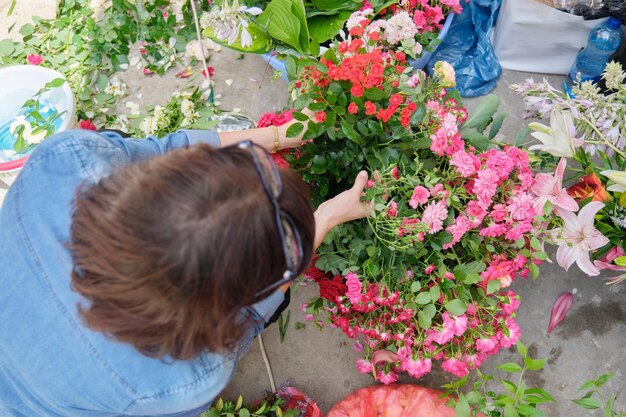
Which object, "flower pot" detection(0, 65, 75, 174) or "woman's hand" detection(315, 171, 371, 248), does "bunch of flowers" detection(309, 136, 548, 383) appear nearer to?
"woman's hand" detection(315, 171, 371, 248)

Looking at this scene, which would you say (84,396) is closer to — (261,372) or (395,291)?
(395,291)

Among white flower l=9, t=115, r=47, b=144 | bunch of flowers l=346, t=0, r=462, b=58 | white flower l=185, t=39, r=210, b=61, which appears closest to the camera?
bunch of flowers l=346, t=0, r=462, b=58

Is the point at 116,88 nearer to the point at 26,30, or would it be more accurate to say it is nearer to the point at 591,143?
the point at 26,30

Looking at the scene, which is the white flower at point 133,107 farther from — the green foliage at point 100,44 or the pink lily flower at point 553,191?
the pink lily flower at point 553,191

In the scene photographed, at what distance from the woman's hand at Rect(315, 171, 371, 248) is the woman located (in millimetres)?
322

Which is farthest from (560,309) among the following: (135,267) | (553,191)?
(135,267)

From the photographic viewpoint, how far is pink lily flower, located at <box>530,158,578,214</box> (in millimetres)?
1178

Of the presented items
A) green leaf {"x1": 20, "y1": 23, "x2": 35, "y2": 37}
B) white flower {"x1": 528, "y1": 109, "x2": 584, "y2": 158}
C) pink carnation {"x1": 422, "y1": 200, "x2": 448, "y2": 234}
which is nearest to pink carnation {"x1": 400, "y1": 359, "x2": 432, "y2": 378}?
pink carnation {"x1": 422, "y1": 200, "x2": 448, "y2": 234}

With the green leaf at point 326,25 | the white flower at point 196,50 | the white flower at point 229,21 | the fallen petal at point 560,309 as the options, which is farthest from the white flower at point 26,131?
the fallen petal at point 560,309

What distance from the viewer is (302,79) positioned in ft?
3.99

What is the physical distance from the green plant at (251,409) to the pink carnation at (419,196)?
2.53 ft

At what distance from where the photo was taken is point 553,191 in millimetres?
1202

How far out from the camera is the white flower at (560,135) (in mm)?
1173

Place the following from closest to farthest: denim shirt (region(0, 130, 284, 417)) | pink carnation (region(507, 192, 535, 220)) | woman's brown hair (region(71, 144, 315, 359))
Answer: woman's brown hair (region(71, 144, 315, 359)) → denim shirt (region(0, 130, 284, 417)) → pink carnation (region(507, 192, 535, 220))
